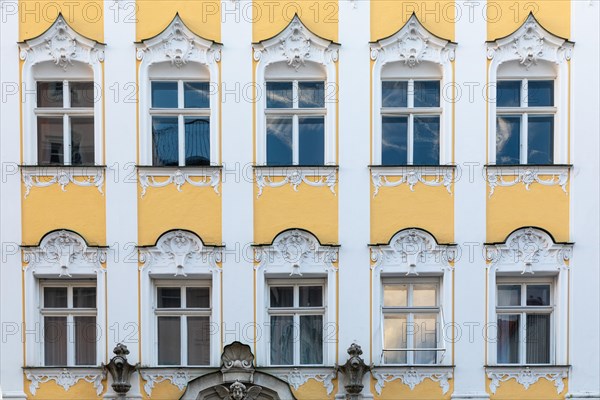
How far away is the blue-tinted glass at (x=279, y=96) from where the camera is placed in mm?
11844

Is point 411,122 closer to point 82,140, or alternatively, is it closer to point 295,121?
point 295,121

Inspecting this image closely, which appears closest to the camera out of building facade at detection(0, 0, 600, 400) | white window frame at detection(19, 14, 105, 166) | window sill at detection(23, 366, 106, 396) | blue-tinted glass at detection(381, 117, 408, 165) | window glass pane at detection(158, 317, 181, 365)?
window sill at detection(23, 366, 106, 396)

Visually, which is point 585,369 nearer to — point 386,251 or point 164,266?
point 386,251

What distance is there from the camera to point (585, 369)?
11500 mm

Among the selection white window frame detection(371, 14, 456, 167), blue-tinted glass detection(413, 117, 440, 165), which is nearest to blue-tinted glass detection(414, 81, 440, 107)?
white window frame detection(371, 14, 456, 167)

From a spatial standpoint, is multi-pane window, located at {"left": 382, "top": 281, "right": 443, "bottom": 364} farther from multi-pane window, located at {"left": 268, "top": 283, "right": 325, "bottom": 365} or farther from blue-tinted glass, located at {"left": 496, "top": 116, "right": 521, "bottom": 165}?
blue-tinted glass, located at {"left": 496, "top": 116, "right": 521, "bottom": 165}

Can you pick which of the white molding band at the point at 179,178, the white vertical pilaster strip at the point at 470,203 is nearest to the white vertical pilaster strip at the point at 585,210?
the white vertical pilaster strip at the point at 470,203

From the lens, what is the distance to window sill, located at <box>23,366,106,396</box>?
449 inches

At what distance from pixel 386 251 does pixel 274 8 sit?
419cm

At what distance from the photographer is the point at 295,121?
38.8 feet

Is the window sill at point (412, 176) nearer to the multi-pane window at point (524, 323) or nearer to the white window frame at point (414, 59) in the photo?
the white window frame at point (414, 59)

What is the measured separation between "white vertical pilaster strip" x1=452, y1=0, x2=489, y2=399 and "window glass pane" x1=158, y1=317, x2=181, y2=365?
14.3 ft

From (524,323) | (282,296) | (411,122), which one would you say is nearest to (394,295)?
(282,296)

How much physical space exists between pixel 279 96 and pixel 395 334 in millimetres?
4195
